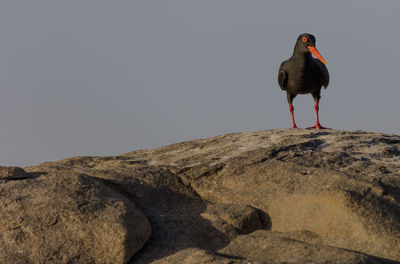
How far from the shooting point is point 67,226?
451 centimetres

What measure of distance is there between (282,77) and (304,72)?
58 centimetres

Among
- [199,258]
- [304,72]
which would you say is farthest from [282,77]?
[199,258]

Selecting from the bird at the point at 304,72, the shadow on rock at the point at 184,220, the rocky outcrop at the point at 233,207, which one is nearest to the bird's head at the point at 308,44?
the bird at the point at 304,72

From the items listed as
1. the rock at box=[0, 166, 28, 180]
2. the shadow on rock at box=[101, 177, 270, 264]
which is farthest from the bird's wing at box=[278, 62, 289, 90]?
the rock at box=[0, 166, 28, 180]

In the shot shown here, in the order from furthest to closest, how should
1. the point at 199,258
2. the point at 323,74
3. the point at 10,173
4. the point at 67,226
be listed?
the point at 323,74, the point at 10,173, the point at 67,226, the point at 199,258

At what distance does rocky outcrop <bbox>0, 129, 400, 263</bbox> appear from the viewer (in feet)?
14.3

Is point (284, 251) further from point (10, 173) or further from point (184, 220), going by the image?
point (10, 173)

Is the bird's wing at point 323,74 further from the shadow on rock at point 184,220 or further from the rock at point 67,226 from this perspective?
the rock at point 67,226

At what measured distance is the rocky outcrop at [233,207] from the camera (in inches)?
172

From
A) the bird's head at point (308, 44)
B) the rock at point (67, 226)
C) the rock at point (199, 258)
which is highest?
the bird's head at point (308, 44)

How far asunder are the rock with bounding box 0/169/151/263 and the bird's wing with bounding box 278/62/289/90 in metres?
6.95

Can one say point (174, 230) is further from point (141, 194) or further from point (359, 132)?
point (359, 132)

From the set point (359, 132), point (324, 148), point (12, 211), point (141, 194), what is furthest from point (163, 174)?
point (359, 132)

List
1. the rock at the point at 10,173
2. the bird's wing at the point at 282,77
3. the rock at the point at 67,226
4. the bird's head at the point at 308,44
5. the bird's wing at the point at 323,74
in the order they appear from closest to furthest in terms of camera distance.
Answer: the rock at the point at 67,226 < the rock at the point at 10,173 < the bird's head at the point at 308,44 < the bird's wing at the point at 323,74 < the bird's wing at the point at 282,77
